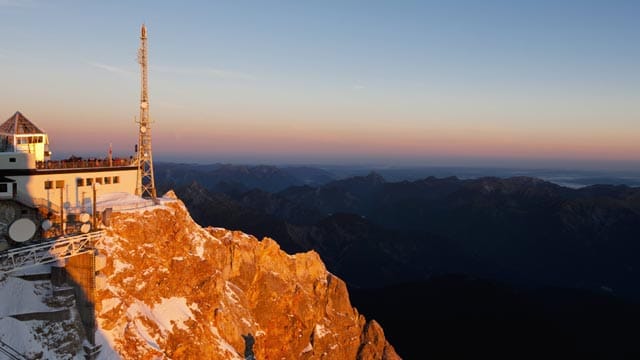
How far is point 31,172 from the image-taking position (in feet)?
185

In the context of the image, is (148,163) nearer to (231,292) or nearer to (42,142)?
(42,142)

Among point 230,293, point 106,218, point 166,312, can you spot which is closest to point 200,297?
point 166,312

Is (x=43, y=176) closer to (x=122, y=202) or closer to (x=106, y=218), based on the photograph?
(x=122, y=202)

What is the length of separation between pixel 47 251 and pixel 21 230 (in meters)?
3.49

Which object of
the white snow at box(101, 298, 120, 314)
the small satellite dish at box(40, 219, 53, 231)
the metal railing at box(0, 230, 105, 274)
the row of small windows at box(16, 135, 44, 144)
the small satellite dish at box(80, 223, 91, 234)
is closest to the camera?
the metal railing at box(0, 230, 105, 274)

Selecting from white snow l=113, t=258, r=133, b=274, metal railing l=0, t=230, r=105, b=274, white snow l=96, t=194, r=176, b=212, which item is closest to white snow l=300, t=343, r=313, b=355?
white snow l=96, t=194, r=176, b=212

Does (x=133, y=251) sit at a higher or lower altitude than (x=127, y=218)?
lower

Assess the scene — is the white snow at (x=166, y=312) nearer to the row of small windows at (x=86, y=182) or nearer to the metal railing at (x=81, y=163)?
the row of small windows at (x=86, y=182)

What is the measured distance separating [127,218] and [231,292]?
22.9m

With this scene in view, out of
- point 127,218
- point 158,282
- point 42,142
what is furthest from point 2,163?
point 158,282

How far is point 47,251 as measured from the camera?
4725 cm

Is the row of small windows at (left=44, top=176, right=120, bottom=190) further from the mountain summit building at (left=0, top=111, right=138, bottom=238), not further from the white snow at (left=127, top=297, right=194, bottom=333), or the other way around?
the white snow at (left=127, top=297, right=194, bottom=333)

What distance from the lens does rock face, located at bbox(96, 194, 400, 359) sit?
5166 centimetres

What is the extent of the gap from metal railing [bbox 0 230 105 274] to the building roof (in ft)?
73.5
